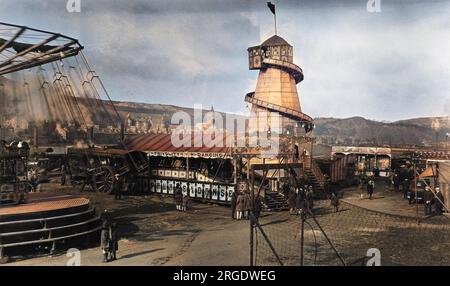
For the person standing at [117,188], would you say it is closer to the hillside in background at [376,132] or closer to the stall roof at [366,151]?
the stall roof at [366,151]

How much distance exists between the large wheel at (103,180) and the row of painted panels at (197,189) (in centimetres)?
256

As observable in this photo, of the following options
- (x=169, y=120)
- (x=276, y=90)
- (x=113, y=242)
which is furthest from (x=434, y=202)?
(x=169, y=120)

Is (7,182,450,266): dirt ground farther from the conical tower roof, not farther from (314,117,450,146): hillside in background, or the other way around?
(314,117,450,146): hillside in background

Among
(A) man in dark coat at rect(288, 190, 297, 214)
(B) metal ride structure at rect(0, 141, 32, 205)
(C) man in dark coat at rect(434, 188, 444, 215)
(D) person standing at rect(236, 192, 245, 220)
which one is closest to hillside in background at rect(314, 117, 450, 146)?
(C) man in dark coat at rect(434, 188, 444, 215)

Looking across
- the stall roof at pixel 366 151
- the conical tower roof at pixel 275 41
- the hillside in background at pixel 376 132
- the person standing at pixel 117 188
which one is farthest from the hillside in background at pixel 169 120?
the person standing at pixel 117 188

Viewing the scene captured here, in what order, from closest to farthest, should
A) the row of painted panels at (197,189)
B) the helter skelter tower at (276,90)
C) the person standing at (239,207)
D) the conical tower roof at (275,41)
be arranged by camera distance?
the person standing at (239,207)
the row of painted panels at (197,189)
the helter skelter tower at (276,90)
the conical tower roof at (275,41)

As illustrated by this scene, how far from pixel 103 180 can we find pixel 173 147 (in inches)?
196

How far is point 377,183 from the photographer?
31.6 meters

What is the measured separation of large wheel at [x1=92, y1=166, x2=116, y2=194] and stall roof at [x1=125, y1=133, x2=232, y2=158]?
2754mm

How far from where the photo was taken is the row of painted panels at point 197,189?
2062cm

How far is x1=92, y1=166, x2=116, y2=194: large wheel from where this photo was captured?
79.5 ft

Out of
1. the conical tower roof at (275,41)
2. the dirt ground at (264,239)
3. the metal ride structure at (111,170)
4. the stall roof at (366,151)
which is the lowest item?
the dirt ground at (264,239)
